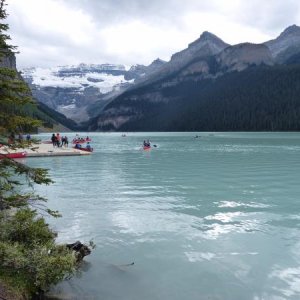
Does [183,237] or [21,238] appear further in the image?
[183,237]

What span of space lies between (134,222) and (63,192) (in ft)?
42.3

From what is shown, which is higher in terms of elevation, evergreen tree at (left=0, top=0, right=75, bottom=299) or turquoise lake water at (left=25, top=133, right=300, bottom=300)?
evergreen tree at (left=0, top=0, right=75, bottom=299)

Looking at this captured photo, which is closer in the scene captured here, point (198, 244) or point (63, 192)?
point (198, 244)

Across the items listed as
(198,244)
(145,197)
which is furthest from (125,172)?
(198,244)

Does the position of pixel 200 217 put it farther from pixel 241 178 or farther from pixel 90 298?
pixel 241 178

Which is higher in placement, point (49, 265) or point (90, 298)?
point (49, 265)

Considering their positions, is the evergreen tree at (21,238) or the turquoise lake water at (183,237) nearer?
the evergreen tree at (21,238)

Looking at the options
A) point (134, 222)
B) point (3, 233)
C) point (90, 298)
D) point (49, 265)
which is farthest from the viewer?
point (134, 222)

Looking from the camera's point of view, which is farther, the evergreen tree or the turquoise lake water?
the turquoise lake water

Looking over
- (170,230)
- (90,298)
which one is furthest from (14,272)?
(170,230)

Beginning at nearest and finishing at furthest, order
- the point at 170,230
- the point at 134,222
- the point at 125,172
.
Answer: the point at 170,230 → the point at 134,222 → the point at 125,172

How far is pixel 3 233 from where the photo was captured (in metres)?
14.1

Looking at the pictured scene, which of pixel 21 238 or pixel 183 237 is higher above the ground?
pixel 21 238

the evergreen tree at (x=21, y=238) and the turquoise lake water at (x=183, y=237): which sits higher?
the evergreen tree at (x=21, y=238)
